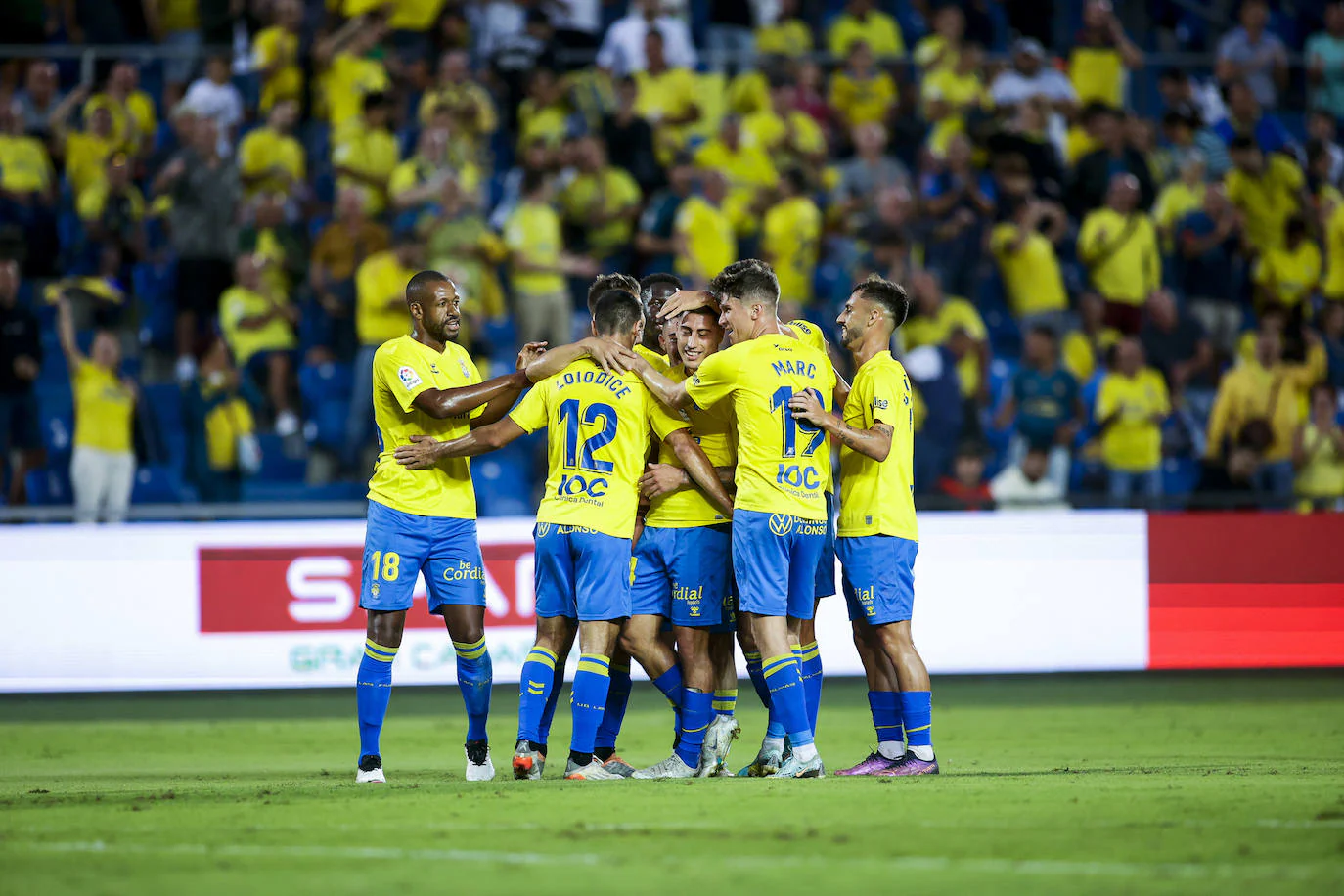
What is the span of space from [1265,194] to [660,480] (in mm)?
11080

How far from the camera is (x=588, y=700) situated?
7430mm

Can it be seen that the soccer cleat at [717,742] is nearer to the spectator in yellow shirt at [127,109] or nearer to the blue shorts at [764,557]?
the blue shorts at [764,557]

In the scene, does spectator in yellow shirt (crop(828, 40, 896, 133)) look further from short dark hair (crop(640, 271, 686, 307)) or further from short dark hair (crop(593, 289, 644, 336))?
short dark hair (crop(593, 289, 644, 336))

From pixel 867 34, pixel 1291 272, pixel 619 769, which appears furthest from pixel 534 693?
pixel 867 34

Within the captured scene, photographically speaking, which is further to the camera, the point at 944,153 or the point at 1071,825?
the point at 944,153

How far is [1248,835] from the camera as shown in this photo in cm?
563

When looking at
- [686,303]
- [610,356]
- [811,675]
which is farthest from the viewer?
[811,675]

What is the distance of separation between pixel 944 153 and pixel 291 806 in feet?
38.3

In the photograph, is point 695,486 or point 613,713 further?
point 613,713

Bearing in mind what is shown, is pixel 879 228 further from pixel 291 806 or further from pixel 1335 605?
pixel 291 806

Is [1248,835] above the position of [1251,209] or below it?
below

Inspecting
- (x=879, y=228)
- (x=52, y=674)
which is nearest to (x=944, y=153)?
(x=879, y=228)

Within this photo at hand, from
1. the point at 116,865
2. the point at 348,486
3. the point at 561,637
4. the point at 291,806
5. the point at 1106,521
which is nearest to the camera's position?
the point at 116,865

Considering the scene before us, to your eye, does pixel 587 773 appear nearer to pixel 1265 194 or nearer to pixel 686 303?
pixel 686 303
